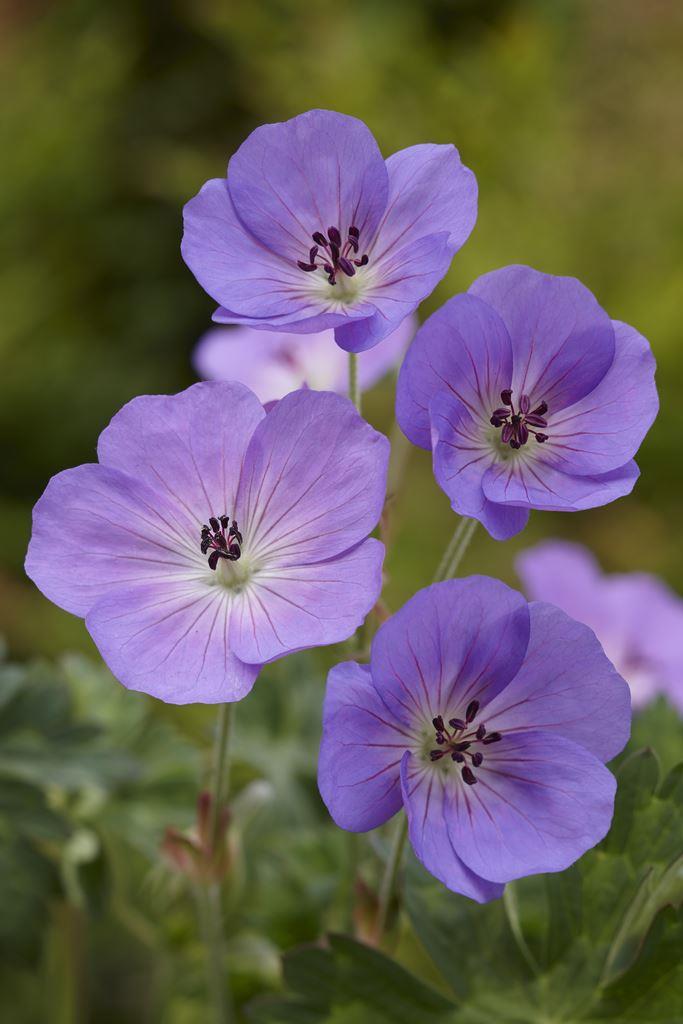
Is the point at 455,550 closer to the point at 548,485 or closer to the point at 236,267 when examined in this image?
the point at 548,485

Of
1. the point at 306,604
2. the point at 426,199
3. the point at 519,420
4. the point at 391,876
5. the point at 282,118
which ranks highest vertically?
the point at 282,118

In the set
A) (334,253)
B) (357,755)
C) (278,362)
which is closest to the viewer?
(357,755)

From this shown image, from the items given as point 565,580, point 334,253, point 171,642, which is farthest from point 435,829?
point 565,580

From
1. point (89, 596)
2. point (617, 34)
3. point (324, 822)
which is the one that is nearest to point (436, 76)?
point (617, 34)

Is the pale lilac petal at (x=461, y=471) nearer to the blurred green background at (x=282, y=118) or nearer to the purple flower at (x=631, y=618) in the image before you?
the purple flower at (x=631, y=618)

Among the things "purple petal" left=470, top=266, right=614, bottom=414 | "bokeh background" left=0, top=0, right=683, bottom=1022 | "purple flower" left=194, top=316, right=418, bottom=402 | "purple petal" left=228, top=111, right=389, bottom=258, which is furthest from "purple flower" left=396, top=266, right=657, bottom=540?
"bokeh background" left=0, top=0, right=683, bottom=1022

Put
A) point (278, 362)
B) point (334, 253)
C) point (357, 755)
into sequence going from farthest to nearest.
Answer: point (278, 362) → point (334, 253) → point (357, 755)

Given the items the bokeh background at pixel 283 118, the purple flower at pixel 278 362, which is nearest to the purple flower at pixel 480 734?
the purple flower at pixel 278 362

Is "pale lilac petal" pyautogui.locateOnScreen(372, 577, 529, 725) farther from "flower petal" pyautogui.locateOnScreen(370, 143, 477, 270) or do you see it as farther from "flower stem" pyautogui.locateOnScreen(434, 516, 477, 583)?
"flower petal" pyautogui.locateOnScreen(370, 143, 477, 270)
